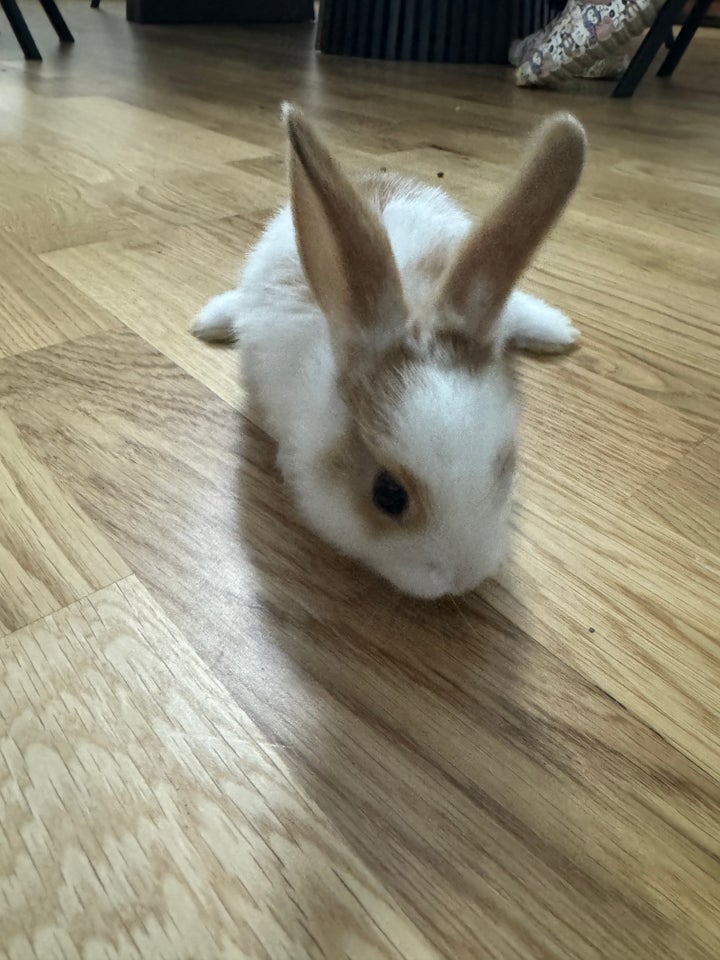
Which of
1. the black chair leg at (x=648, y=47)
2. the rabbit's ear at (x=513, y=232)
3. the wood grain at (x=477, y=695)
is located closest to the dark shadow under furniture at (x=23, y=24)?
the black chair leg at (x=648, y=47)

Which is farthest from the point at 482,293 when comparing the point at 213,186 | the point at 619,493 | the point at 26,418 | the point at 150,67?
the point at 150,67

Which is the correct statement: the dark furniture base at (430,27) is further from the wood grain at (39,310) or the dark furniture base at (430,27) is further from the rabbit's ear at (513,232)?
the rabbit's ear at (513,232)

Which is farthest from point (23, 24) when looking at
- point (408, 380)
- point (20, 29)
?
point (408, 380)

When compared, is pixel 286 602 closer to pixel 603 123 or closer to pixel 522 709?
pixel 522 709

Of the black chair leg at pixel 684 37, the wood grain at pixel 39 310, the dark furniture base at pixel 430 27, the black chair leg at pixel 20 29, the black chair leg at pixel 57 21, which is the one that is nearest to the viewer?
the wood grain at pixel 39 310

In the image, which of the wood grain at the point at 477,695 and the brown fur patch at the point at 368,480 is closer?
the wood grain at the point at 477,695

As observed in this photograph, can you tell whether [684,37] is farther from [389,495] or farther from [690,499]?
[389,495]
